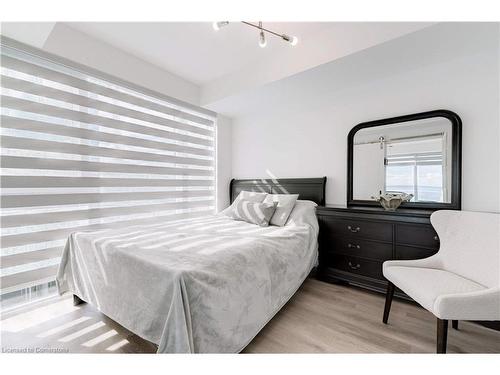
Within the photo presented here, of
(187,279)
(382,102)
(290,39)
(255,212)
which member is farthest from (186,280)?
(382,102)

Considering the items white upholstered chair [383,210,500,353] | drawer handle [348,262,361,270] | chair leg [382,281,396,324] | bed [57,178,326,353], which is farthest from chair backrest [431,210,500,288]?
bed [57,178,326,353]

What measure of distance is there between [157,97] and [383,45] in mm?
2541

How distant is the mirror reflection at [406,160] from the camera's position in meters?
2.08

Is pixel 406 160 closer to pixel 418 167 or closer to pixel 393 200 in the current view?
pixel 418 167

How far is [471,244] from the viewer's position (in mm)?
1528

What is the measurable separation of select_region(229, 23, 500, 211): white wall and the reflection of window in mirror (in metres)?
0.18

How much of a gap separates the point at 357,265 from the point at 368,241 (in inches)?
10.9

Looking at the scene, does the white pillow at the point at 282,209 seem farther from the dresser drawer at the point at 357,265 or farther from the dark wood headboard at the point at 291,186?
the dresser drawer at the point at 357,265

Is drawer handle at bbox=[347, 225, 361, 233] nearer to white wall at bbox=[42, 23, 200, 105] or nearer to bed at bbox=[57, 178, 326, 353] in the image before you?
bed at bbox=[57, 178, 326, 353]

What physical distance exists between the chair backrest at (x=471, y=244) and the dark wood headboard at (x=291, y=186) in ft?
4.10
